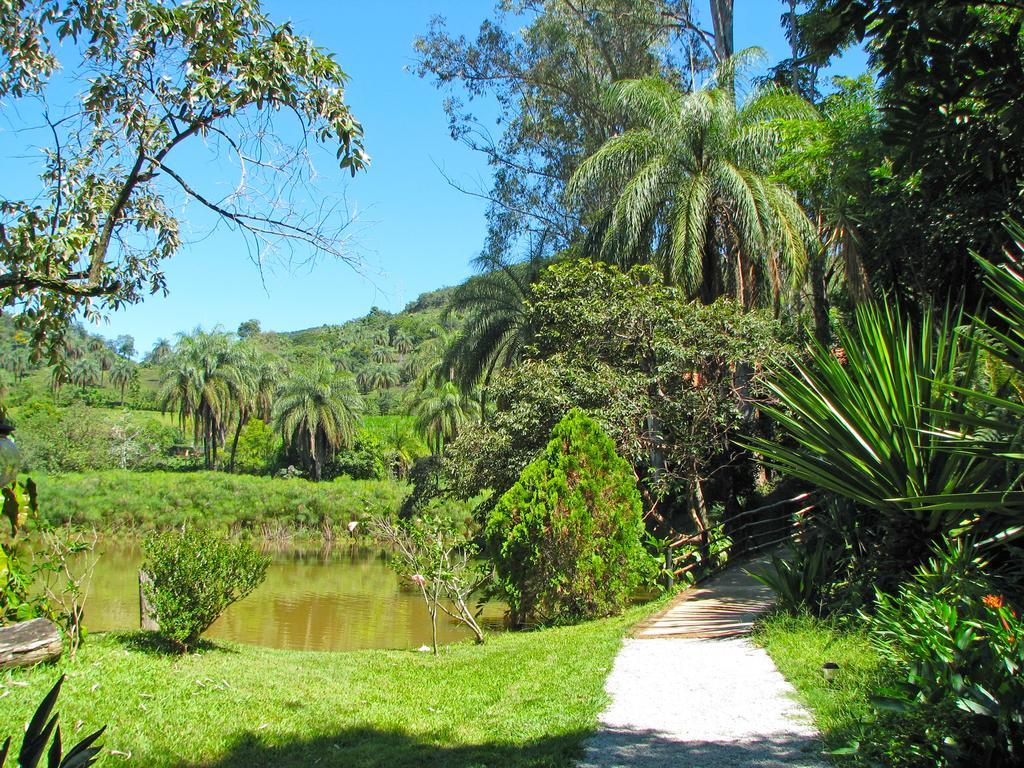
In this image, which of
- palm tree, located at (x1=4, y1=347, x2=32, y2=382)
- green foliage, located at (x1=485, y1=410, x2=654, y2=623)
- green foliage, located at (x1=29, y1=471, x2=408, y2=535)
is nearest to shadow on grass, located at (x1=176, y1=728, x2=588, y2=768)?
green foliage, located at (x1=485, y1=410, x2=654, y2=623)

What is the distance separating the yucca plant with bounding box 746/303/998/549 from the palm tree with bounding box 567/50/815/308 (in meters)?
11.1

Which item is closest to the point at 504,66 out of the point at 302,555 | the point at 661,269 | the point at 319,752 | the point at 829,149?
the point at 661,269

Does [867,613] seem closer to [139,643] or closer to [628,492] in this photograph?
[628,492]

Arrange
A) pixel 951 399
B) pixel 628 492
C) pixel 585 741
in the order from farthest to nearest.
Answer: pixel 628 492 < pixel 951 399 < pixel 585 741

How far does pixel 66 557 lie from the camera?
8492 mm

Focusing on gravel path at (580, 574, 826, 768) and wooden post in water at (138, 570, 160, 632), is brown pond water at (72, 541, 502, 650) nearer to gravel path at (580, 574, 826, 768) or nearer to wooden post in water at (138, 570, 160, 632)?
wooden post in water at (138, 570, 160, 632)

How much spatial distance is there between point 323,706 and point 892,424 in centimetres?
537

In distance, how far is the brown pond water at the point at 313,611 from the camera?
1575 cm

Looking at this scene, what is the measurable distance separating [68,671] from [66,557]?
1.73m

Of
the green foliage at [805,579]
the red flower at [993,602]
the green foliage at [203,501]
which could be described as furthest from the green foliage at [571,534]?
the green foliage at [203,501]

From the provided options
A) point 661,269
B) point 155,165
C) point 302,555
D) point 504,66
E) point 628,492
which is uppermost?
point 504,66

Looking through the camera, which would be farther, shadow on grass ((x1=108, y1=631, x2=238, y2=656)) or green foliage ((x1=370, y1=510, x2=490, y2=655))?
green foliage ((x1=370, y1=510, x2=490, y2=655))

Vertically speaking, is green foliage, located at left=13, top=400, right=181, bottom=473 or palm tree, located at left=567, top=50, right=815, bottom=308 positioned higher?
palm tree, located at left=567, top=50, right=815, bottom=308

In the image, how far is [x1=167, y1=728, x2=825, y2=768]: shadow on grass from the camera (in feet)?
16.2
